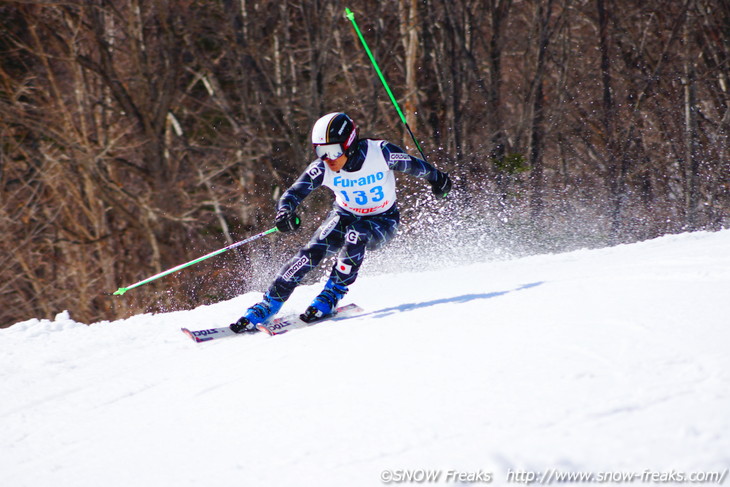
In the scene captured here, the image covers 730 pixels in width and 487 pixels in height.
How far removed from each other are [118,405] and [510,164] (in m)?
8.67

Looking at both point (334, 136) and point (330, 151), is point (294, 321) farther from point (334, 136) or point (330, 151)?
point (334, 136)

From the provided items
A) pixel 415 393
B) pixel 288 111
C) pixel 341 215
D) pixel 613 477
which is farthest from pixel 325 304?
pixel 288 111

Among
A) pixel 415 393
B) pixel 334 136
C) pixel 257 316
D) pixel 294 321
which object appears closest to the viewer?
pixel 415 393

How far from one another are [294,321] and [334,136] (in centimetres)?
131

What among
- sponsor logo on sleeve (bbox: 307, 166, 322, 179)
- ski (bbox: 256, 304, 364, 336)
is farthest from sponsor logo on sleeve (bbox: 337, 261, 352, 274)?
sponsor logo on sleeve (bbox: 307, 166, 322, 179)

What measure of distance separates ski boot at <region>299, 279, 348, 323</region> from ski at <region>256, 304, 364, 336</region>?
0.12 feet

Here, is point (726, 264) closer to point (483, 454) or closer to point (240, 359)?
point (483, 454)

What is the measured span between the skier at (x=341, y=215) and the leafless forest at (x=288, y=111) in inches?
302

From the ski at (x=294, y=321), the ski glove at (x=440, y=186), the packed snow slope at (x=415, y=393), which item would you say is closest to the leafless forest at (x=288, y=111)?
the ski glove at (x=440, y=186)

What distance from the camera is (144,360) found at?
4.76 m

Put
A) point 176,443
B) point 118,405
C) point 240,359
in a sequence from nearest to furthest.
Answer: point 176,443
point 118,405
point 240,359

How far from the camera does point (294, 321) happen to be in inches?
204

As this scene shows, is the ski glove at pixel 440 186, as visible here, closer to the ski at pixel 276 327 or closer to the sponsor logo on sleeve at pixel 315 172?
the sponsor logo on sleeve at pixel 315 172

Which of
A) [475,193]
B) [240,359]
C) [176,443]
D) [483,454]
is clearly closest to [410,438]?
[483,454]
